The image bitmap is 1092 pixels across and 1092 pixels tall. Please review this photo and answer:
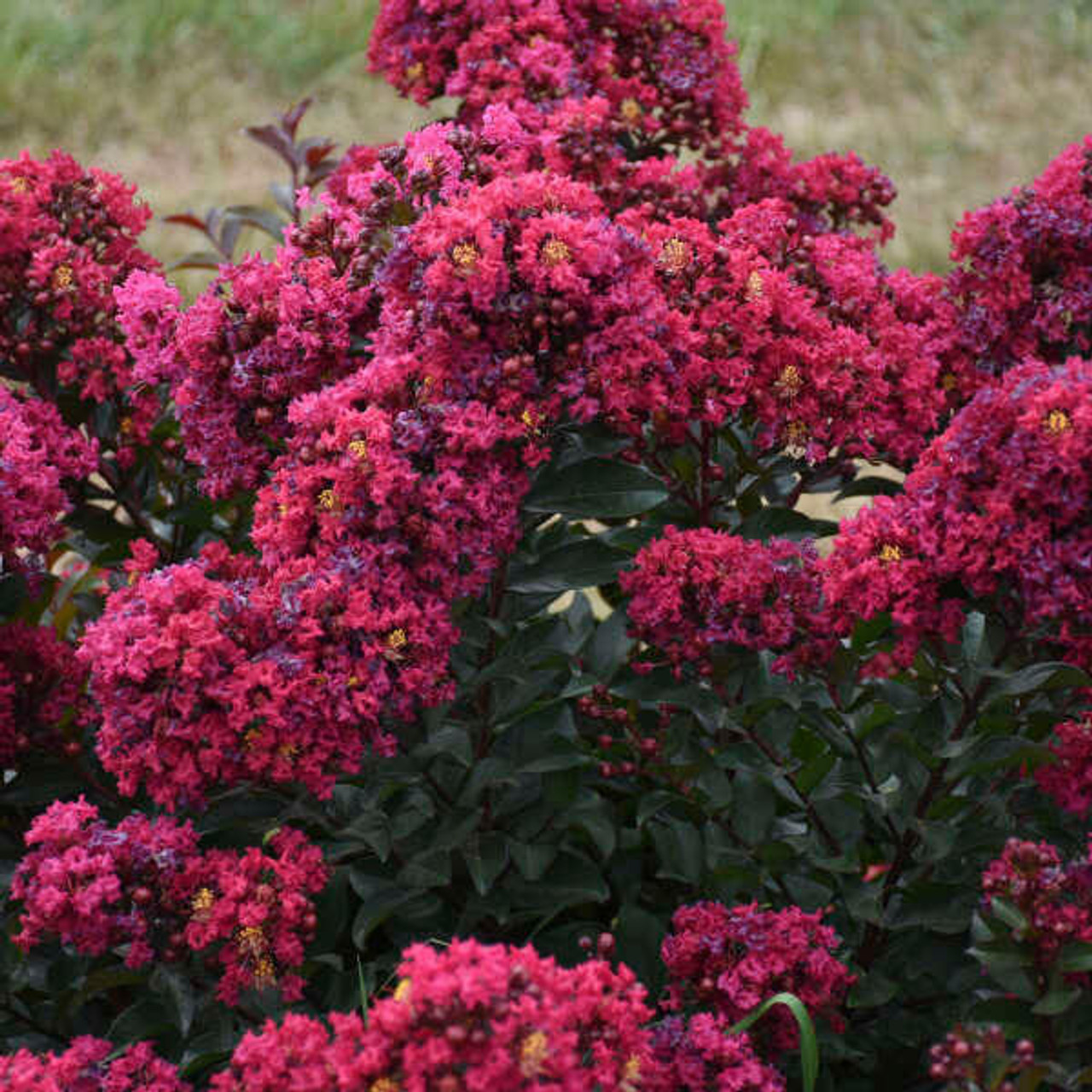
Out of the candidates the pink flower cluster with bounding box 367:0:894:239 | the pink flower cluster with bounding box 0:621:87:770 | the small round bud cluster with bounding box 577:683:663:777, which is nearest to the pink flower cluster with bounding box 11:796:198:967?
the pink flower cluster with bounding box 0:621:87:770

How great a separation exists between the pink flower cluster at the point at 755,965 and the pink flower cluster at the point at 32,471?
3.62ft

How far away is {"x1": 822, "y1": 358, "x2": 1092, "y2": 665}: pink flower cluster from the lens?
1.82m

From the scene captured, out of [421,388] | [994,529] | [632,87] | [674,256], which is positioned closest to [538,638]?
[421,388]

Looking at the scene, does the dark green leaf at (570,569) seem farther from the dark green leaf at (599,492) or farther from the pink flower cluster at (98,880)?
the pink flower cluster at (98,880)

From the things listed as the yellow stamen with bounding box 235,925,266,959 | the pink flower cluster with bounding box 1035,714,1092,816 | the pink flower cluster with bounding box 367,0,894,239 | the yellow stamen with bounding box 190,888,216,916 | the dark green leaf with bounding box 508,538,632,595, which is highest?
→ the pink flower cluster with bounding box 367,0,894,239

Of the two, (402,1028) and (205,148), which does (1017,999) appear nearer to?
(402,1028)

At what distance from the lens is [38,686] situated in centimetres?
234

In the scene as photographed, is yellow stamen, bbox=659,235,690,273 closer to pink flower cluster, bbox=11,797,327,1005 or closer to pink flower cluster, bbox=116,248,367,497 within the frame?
pink flower cluster, bbox=116,248,367,497

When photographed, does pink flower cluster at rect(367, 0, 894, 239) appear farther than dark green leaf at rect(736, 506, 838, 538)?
Yes

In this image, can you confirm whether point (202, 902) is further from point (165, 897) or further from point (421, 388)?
point (421, 388)

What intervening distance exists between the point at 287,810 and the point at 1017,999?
103cm

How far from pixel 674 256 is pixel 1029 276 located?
0.69 meters

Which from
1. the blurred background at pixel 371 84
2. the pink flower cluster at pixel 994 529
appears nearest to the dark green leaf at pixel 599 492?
the pink flower cluster at pixel 994 529

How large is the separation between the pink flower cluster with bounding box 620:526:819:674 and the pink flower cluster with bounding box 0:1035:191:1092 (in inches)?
34.8
